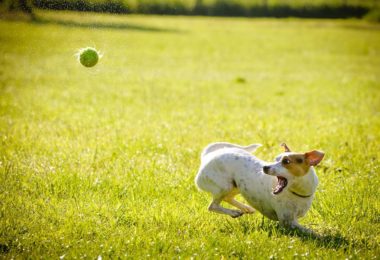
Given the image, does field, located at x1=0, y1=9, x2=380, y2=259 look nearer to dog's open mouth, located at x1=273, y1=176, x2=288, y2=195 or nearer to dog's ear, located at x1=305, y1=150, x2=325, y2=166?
dog's open mouth, located at x1=273, y1=176, x2=288, y2=195

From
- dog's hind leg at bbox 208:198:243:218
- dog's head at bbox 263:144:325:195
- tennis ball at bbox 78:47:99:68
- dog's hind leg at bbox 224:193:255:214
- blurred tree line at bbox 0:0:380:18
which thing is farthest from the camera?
blurred tree line at bbox 0:0:380:18

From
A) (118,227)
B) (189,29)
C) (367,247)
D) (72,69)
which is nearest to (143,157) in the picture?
(118,227)

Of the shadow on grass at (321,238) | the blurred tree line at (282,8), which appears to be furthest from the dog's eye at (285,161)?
the blurred tree line at (282,8)

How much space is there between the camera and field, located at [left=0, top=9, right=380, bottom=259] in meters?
4.63

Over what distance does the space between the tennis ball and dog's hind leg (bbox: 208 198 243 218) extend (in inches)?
95.5

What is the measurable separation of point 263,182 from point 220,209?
1.63 ft

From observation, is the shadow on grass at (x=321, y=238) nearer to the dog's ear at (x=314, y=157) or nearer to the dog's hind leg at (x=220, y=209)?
the dog's hind leg at (x=220, y=209)

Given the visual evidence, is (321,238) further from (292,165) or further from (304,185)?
(292,165)

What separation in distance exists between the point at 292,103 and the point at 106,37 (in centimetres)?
627

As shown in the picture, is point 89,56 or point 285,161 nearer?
point 285,161

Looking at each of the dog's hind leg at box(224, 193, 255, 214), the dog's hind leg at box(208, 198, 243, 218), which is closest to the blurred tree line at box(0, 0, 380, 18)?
the dog's hind leg at box(224, 193, 255, 214)

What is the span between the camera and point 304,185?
486 centimetres

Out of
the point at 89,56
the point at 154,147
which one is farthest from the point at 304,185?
the point at 154,147

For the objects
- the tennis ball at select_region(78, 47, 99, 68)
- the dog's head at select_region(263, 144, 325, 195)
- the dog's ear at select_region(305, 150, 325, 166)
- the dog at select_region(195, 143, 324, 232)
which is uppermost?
the tennis ball at select_region(78, 47, 99, 68)
